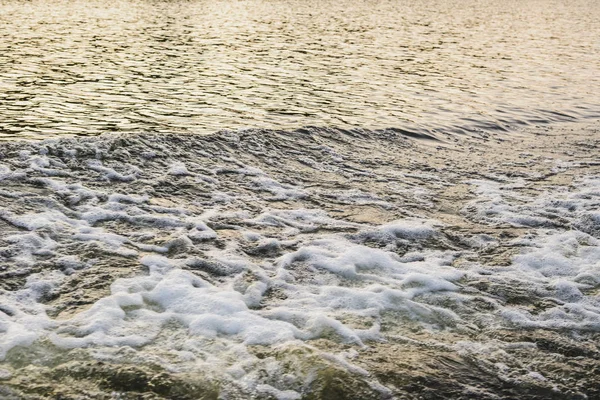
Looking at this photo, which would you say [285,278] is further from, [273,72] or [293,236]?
[273,72]

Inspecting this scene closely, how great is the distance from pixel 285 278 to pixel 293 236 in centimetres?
166

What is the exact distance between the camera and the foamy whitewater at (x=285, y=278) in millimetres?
6551

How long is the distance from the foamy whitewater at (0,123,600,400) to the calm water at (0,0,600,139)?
486cm

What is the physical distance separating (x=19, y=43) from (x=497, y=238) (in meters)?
27.5

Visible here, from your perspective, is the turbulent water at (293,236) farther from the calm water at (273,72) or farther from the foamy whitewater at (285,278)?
the calm water at (273,72)

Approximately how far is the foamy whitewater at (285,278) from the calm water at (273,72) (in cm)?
486

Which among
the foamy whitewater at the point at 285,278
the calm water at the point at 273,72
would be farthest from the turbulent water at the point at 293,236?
the calm water at the point at 273,72

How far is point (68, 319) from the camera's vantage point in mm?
7309

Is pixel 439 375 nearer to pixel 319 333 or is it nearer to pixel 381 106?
pixel 319 333

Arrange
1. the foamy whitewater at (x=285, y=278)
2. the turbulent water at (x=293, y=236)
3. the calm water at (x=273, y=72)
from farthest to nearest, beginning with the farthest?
the calm water at (x=273, y=72) → the turbulent water at (x=293, y=236) → the foamy whitewater at (x=285, y=278)

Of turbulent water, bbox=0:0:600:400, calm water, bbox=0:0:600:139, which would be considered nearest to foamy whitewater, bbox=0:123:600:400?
turbulent water, bbox=0:0:600:400

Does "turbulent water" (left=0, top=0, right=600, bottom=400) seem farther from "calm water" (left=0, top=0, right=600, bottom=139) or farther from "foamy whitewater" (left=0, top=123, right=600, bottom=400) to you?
"calm water" (left=0, top=0, right=600, bottom=139)

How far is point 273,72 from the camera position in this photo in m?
27.4

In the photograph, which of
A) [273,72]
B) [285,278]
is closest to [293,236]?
[285,278]
